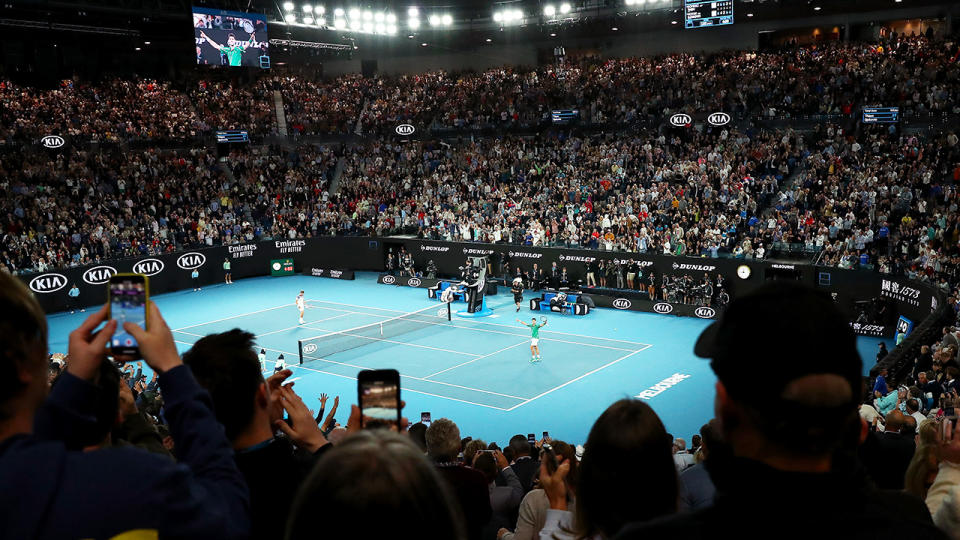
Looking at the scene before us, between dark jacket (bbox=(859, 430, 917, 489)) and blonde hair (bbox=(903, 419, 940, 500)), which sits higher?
blonde hair (bbox=(903, 419, 940, 500))

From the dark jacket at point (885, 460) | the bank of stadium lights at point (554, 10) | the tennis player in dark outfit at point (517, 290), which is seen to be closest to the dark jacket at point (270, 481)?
the dark jacket at point (885, 460)

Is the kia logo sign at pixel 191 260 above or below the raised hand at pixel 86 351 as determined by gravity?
below

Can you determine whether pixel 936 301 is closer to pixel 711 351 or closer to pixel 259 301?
pixel 711 351

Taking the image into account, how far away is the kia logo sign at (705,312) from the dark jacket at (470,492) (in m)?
29.5

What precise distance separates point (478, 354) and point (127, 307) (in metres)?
25.4

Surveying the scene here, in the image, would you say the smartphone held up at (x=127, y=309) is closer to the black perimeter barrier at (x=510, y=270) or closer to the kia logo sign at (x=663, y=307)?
the black perimeter barrier at (x=510, y=270)

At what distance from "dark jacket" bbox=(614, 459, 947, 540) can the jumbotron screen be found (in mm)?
43087

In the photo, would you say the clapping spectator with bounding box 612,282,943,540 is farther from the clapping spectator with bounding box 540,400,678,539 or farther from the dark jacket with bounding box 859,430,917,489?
the dark jacket with bounding box 859,430,917,489

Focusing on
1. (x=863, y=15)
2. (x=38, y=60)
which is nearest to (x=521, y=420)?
(x=863, y=15)

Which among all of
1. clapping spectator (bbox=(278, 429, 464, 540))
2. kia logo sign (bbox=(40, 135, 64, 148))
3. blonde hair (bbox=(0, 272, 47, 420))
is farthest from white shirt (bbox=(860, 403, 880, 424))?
kia logo sign (bbox=(40, 135, 64, 148))

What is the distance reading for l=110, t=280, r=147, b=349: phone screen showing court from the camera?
10.0 feet

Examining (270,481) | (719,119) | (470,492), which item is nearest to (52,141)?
(719,119)

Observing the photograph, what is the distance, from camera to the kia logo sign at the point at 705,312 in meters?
32.4

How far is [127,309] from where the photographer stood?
3.12m
